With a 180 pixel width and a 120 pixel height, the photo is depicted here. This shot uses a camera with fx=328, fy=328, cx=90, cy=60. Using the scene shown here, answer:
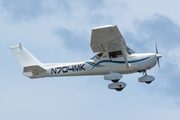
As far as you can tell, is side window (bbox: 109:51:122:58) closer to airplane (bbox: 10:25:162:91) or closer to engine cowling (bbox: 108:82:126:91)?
airplane (bbox: 10:25:162:91)

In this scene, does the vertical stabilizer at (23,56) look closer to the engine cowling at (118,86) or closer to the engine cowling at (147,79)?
the engine cowling at (118,86)

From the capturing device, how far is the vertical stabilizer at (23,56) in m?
19.4

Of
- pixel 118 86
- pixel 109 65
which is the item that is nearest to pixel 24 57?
pixel 109 65

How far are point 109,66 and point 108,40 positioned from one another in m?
1.82

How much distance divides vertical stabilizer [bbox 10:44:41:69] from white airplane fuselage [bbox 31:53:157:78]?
204cm

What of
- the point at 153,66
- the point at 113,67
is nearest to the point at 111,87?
the point at 113,67

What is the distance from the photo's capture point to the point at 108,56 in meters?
17.6

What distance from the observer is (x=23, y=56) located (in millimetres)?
19453

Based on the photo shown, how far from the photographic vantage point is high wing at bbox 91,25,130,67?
50.1 ft

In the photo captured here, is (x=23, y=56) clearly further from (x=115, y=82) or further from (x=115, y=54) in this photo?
(x=115, y=82)

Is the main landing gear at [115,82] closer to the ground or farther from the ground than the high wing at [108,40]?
closer to the ground

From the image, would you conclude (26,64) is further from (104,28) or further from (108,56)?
(104,28)

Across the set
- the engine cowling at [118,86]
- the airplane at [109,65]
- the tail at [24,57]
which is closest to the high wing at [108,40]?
the airplane at [109,65]

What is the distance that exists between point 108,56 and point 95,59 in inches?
30.6
